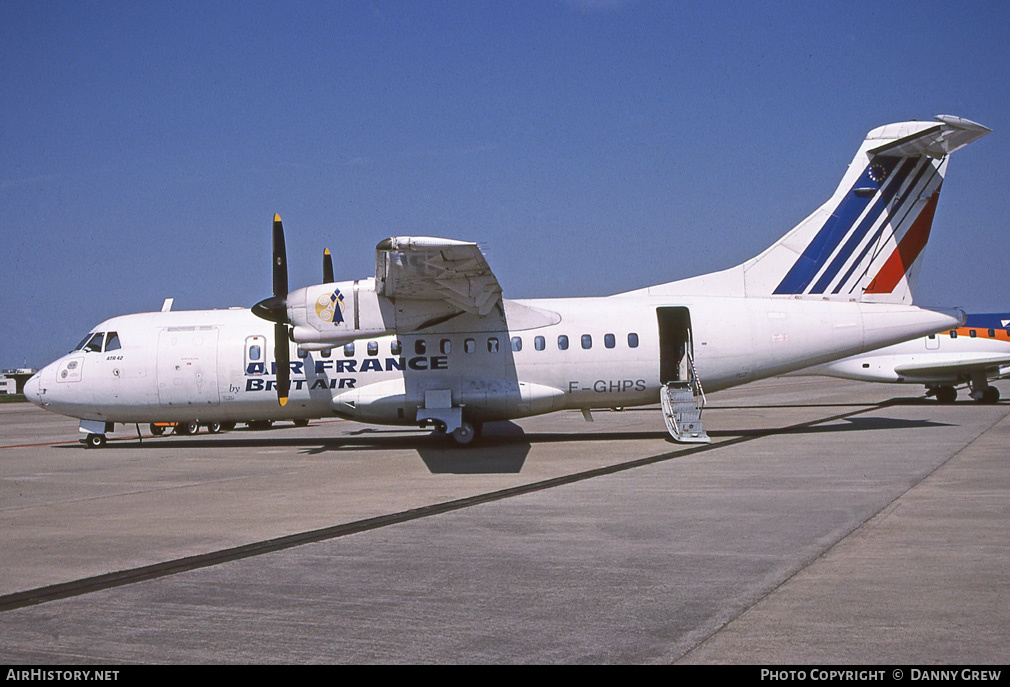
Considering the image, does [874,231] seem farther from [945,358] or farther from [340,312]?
[945,358]

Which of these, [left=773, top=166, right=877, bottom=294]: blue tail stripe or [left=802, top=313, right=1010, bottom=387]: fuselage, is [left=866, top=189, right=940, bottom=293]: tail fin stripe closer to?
[left=773, top=166, right=877, bottom=294]: blue tail stripe

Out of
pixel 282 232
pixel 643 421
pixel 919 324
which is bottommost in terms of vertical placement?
pixel 643 421

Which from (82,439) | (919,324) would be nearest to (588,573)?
(919,324)

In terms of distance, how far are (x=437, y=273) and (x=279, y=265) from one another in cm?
395

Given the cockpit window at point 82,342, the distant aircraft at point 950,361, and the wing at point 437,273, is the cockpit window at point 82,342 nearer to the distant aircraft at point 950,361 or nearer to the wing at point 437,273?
the wing at point 437,273

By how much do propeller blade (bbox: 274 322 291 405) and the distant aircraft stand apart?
19262mm

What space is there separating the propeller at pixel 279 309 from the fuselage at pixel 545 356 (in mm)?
762

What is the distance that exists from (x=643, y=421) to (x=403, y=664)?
2296cm

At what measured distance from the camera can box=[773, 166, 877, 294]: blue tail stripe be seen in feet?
66.8

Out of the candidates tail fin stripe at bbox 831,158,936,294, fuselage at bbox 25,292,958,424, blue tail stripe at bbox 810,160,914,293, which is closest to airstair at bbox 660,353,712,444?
fuselage at bbox 25,292,958,424

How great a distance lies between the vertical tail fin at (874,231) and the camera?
20219 millimetres

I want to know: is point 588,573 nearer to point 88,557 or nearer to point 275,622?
point 275,622

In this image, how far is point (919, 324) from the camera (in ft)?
64.6

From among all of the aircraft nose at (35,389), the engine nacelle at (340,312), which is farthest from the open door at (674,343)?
the aircraft nose at (35,389)
